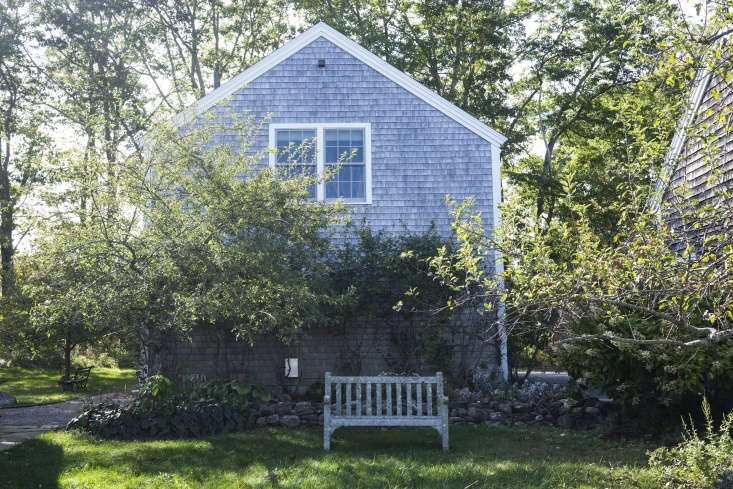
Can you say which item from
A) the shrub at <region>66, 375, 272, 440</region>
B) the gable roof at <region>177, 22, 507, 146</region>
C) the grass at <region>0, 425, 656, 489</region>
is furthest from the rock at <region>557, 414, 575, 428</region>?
the gable roof at <region>177, 22, 507, 146</region>

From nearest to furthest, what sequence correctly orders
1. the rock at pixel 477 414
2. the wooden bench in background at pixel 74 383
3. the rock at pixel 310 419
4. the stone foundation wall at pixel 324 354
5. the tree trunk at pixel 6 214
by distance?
the rock at pixel 310 419, the rock at pixel 477 414, the stone foundation wall at pixel 324 354, the wooden bench in background at pixel 74 383, the tree trunk at pixel 6 214

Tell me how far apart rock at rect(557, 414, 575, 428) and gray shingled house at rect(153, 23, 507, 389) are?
3.45 meters

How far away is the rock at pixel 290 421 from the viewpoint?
30.8 feet

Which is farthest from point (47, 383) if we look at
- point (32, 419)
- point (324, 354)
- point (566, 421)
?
point (566, 421)

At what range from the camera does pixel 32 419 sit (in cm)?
1038

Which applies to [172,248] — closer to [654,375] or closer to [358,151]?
[358,151]

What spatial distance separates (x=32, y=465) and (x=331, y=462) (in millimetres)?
3097

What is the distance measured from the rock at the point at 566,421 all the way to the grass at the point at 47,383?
9.76 meters

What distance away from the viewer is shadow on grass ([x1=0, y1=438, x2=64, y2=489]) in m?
6.23

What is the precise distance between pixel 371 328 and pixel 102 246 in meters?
5.83

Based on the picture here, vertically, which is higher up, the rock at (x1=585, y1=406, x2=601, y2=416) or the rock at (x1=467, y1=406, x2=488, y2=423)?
the rock at (x1=585, y1=406, x2=601, y2=416)

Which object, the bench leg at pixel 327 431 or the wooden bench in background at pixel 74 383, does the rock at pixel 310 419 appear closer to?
the bench leg at pixel 327 431

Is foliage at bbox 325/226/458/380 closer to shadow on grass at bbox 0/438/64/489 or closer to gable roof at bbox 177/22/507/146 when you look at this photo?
gable roof at bbox 177/22/507/146

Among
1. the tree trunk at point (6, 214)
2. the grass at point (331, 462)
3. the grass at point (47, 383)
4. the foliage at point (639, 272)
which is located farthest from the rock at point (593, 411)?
the tree trunk at point (6, 214)
